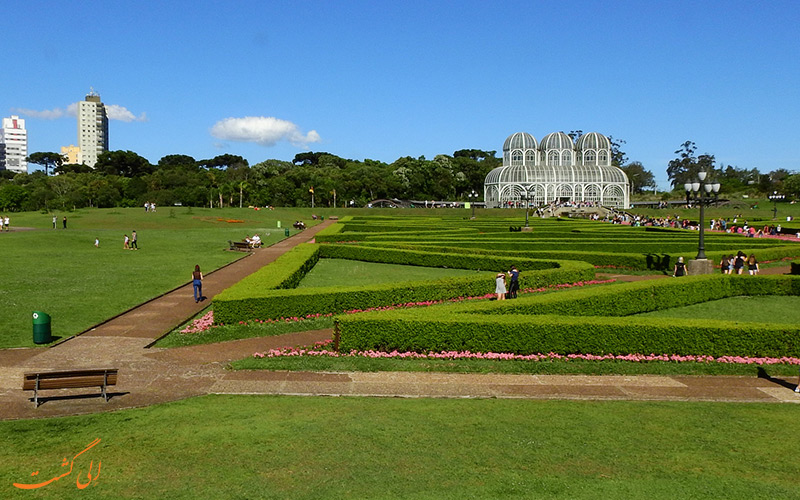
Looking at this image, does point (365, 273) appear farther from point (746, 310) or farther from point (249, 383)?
point (249, 383)

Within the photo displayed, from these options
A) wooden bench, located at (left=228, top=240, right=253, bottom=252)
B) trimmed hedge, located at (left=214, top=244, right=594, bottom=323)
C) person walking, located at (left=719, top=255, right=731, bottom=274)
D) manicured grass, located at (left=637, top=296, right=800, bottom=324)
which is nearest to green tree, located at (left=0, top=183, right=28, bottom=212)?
wooden bench, located at (left=228, top=240, right=253, bottom=252)

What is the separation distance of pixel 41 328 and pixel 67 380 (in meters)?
5.18

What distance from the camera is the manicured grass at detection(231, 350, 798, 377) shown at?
44.7 feet

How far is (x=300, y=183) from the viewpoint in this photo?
104m

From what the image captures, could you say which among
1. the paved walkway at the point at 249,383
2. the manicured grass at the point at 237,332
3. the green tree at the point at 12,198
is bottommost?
the paved walkway at the point at 249,383

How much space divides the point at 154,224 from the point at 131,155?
76.6 m

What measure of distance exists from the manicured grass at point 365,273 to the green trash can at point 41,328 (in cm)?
1034

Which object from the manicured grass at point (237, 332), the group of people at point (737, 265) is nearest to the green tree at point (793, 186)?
the group of people at point (737, 265)

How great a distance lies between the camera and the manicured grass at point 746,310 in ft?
61.4

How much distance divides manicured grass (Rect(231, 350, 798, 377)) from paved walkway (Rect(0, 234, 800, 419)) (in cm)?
35

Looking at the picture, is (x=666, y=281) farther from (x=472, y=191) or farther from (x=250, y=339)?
(x=472, y=191)

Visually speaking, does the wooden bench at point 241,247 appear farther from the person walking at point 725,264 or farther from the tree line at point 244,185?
the tree line at point 244,185

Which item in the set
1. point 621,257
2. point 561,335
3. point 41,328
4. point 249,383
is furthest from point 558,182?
point 249,383

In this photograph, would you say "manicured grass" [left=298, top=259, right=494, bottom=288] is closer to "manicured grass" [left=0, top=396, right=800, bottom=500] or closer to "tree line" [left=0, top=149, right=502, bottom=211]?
"manicured grass" [left=0, top=396, right=800, bottom=500]
